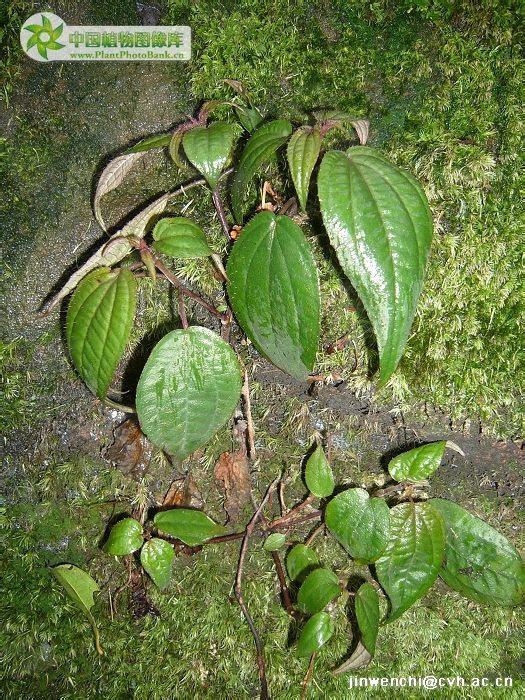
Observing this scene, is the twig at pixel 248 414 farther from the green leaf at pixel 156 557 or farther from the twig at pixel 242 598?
the green leaf at pixel 156 557

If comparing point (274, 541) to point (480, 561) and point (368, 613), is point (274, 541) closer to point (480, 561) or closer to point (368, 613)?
point (368, 613)

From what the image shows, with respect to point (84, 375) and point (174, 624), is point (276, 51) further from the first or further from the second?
point (174, 624)

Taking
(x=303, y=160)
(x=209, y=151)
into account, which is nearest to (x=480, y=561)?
(x=303, y=160)

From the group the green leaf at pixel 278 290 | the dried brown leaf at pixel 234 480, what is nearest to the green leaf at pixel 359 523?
the dried brown leaf at pixel 234 480

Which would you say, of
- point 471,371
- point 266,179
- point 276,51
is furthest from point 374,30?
point 471,371

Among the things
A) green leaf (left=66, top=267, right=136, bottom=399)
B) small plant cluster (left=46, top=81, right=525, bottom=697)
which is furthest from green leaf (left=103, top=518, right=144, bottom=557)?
green leaf (left=66, top=267, right=136, bottom=399)
